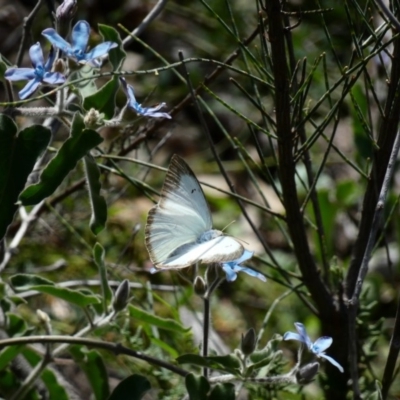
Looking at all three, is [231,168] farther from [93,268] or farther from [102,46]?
[102,46]

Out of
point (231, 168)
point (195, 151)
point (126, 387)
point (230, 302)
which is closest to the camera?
point (126, 387)

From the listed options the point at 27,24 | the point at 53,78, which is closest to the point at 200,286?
the point at 53,78

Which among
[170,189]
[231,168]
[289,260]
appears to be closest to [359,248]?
[170,189]

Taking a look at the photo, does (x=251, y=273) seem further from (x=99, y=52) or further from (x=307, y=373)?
(x=99, y=52)

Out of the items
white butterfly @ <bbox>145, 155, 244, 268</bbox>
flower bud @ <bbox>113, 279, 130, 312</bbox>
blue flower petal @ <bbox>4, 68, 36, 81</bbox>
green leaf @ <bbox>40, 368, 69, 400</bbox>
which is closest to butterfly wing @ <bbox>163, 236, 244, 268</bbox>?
white butterfly @ <bbox>145, 155, 244, 268</bbox>

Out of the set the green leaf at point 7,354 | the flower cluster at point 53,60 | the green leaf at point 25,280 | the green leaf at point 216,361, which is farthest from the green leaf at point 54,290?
the flower cluster at point 53,60

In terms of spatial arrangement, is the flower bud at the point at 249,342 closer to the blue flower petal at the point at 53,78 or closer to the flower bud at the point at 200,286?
the flower bud at the point at 200,286

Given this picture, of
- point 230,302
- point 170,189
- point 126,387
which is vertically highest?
point 170,189

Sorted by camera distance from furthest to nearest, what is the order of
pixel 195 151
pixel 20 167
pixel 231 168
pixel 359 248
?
pixel 195 151 < pixel 231 168 < pixel 359 248 < pixel 20 167
